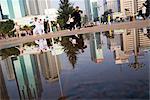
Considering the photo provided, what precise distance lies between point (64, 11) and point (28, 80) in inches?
658

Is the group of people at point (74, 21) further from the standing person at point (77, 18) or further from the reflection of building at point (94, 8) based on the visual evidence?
the reflection of building at point (94, 8)

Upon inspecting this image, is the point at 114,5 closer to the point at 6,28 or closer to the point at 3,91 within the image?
the point at 6,28

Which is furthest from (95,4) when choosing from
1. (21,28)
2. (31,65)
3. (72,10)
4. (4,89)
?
(4,89)

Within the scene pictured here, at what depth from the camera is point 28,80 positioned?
536 cm

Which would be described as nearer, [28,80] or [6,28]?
[28,80]

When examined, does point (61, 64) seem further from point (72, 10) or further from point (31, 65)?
point (72, 10)

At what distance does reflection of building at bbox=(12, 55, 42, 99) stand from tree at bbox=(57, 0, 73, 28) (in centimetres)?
1323

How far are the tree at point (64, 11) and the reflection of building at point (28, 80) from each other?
13.2 m

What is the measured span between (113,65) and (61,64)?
4.68 feet

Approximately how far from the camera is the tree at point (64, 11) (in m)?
20.7

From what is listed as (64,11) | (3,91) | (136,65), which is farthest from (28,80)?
(64,11)

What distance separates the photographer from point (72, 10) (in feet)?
70.7

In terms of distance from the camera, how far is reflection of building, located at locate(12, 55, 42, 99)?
4.33 m

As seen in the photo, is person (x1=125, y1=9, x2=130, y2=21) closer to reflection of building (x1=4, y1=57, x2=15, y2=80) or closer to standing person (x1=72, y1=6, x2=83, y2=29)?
standing person (x1=72, y1=6, x2=83, y2=29)
